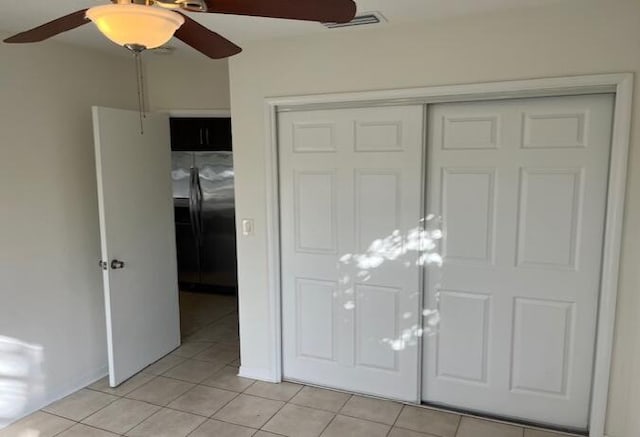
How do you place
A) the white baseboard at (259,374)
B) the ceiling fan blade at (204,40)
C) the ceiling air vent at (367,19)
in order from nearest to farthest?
the ceiling fan blade at (204,40)
the ceiling air vent at (367,19)
the white baseboard at (259,374)

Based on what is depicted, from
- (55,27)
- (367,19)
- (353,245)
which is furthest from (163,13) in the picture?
(353,245)

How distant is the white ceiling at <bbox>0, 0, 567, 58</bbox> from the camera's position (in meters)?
2.34

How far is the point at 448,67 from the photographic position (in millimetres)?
2637

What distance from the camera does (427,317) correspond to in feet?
9.64

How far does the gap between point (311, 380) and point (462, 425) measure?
1.03m

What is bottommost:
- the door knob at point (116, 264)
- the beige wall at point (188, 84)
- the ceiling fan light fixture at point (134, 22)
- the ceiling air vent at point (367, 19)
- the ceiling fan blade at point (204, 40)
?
the door knob at point (116, 264)

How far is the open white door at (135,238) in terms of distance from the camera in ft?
10.4

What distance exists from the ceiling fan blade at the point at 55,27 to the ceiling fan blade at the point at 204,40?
294 mm

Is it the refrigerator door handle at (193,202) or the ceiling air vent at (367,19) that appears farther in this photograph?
the refrigerator door handle at (193,202)

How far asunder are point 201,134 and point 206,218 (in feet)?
3.08

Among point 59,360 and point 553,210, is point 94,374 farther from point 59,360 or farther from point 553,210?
point 553,210

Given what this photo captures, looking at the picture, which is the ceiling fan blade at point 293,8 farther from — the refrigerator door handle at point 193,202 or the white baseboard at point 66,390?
the refrigerator door handle at point 193,202

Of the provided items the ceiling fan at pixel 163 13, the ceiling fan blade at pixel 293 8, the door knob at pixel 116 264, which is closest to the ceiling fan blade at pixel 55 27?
the ceiling fan at pixel 163 13

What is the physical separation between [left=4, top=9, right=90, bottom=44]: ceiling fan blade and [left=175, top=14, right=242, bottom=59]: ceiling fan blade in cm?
29
